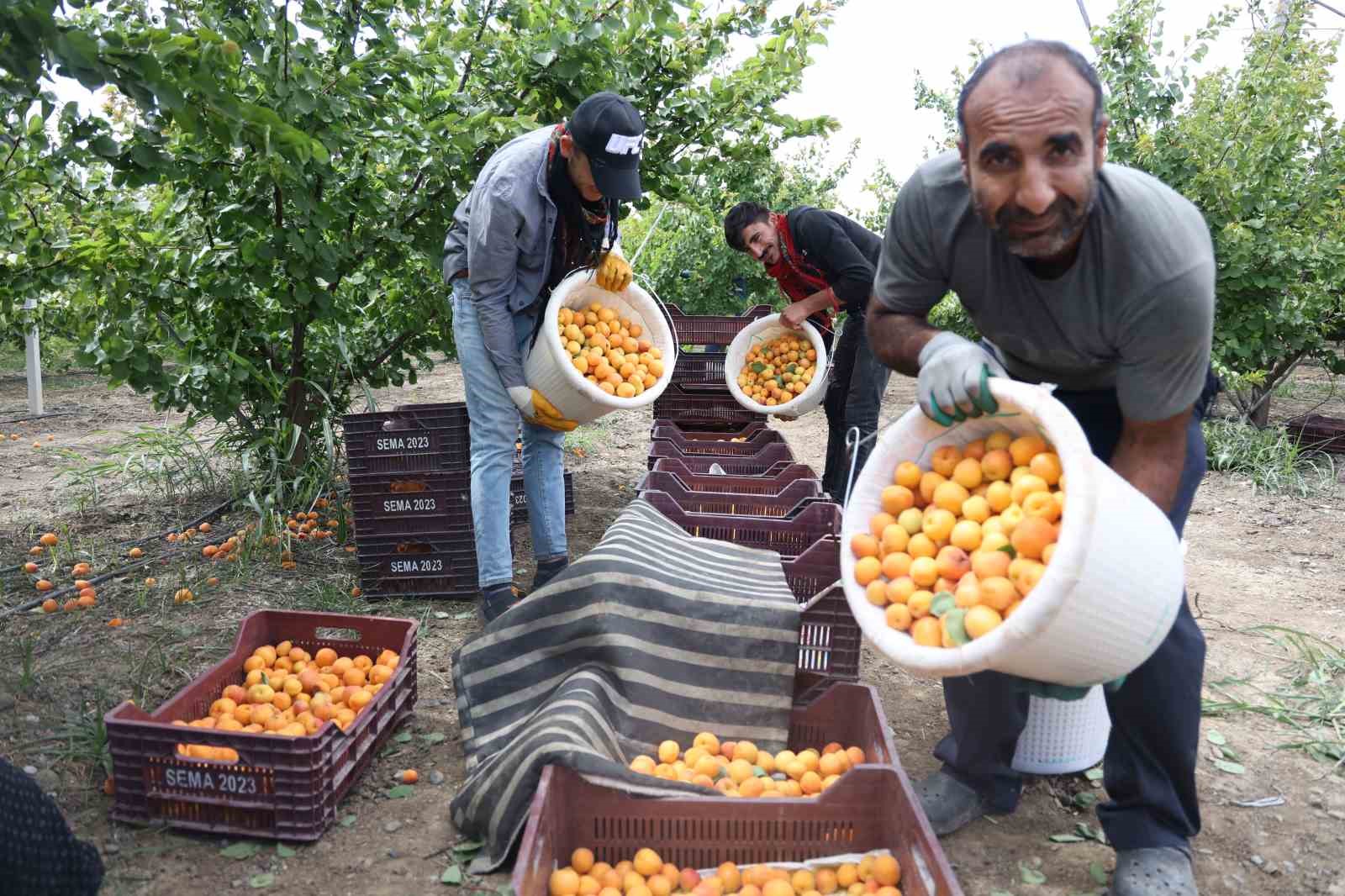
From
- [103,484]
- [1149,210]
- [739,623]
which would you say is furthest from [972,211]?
[103,484]

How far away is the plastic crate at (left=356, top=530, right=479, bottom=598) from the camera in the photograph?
3.87m

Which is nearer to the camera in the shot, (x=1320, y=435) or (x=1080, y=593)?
(x=1080, y=593)

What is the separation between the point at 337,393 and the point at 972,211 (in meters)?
3.67

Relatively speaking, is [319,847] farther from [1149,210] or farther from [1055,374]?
[1149,210]

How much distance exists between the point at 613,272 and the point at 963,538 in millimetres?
2176

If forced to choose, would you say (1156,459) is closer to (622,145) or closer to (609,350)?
(622,145)

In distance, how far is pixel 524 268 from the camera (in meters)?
3.37

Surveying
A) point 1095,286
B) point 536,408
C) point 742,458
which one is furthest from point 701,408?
point 1095,286

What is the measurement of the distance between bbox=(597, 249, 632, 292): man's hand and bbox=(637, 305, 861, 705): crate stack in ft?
2.36

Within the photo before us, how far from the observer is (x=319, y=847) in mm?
2264

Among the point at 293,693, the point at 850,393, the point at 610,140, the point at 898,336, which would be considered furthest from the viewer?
the point at 850,393

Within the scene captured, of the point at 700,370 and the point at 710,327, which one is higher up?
the point at 710,327

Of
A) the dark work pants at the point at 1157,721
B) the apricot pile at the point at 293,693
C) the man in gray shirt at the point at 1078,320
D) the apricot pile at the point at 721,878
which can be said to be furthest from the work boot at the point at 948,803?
the apricot pile at the point at 293,693

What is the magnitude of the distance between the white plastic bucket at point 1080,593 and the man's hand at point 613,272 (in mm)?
2036
